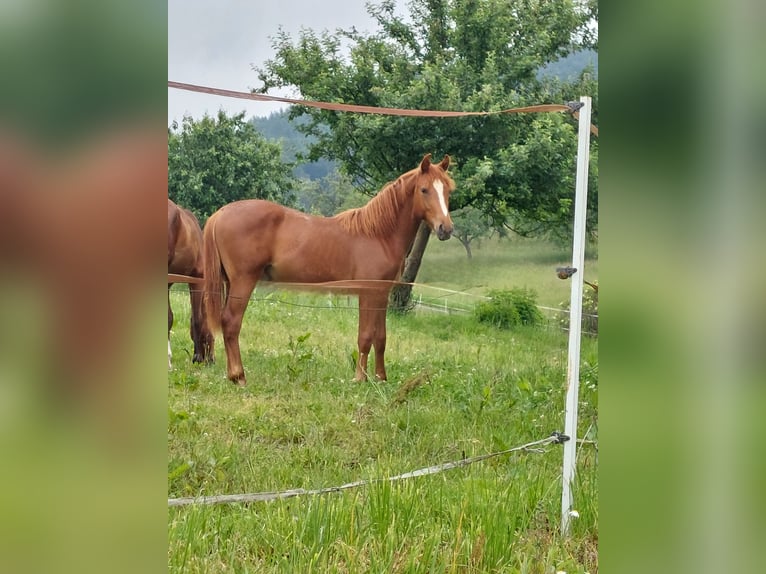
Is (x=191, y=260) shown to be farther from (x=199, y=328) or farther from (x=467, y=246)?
(x=467, y=246)

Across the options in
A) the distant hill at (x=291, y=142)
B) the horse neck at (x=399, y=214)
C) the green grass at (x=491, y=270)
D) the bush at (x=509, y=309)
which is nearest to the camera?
the distant hill at (x=291, y=142)

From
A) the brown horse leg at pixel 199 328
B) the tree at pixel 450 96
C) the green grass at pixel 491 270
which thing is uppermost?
the tree at pixel 450 96

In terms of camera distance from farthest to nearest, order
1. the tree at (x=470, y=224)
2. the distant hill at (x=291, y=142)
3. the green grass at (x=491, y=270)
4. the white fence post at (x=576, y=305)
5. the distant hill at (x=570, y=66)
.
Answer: the distant hill at (x=570, y=66), the tree at (x=470, y=224), the green grass at (x=491, y=270), the distant hill at (x=291, y=142), the white fence post at (x=576, y=305)

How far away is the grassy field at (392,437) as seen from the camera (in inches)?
81.7

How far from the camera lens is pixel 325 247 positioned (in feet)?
12.0

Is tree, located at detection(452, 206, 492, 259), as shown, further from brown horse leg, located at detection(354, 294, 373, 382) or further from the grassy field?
brown horse leg, located at detection(354, 294, 373, 382)

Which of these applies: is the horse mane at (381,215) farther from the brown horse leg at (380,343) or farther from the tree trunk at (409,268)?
the brown horse leg at (380,343)

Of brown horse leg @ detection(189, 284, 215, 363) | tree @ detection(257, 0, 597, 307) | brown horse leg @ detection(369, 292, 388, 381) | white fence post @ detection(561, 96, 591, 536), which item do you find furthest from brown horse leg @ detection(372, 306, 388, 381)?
white fence post @ detection(561, 96, 591, 536)

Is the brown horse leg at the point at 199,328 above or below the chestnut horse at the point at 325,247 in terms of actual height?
below

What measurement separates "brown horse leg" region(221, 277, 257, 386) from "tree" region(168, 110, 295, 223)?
40cm

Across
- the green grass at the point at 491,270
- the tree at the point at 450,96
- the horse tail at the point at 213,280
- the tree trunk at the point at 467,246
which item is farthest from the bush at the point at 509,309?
the horse tail at the point at 213,280

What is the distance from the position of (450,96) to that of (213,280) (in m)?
1.81
